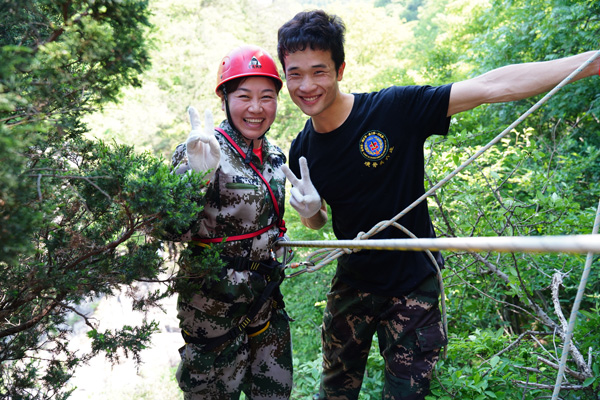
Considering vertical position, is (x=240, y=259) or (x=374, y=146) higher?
(x=374, y=146)

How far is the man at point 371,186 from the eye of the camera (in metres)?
2.45

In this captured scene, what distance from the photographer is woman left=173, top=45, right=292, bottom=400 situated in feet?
8.24

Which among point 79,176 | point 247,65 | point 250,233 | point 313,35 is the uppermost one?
point 313,35

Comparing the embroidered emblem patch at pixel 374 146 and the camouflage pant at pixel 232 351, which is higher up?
the embroidered emblem patch at pixel 374 146

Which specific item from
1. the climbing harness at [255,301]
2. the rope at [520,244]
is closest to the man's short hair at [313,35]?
the climbing harness at [255,301]

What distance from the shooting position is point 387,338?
8.47 feet

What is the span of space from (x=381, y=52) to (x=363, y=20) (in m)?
1.77

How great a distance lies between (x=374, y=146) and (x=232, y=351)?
4.67 ft

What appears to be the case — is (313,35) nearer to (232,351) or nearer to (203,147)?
(203,147)

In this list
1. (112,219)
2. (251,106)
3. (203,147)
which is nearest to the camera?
(112,219)

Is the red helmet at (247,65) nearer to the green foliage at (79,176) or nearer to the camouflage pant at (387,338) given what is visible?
the green foliage at (79,176)

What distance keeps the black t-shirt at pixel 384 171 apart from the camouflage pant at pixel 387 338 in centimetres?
10

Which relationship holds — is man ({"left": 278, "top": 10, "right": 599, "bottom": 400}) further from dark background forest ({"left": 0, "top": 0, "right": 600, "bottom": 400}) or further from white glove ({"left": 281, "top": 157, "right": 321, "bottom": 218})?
dark background forest ({"left": 0, "top": 0, "right": 600, "bottom": 400})

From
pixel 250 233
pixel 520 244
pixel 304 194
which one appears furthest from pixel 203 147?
pixel 520 244
